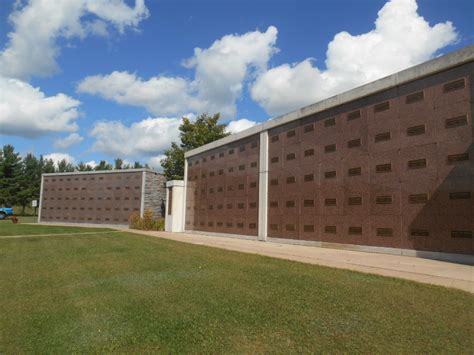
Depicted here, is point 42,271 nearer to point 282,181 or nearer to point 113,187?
point 282,181

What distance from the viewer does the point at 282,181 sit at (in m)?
15.7

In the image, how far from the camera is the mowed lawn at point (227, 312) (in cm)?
354

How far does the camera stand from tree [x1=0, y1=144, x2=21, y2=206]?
51.2 metres

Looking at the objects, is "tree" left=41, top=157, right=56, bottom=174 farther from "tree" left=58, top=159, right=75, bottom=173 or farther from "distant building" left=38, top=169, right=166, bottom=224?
"distant building" left=38, top=169, right=166, bottom=224

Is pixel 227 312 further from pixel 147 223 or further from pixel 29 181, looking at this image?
pixel 29 181

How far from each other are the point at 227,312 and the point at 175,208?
20008 mm

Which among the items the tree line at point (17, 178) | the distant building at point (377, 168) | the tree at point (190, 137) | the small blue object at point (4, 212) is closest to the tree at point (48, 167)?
the tree line at point (17, 178)

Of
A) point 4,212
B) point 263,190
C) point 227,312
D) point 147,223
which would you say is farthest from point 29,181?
point 227,312

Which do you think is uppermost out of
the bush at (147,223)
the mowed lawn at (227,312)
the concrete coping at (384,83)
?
the concrete coping at (384,83)

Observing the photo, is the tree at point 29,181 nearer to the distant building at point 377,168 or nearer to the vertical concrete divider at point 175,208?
the vertical concrete divider at point 175,208

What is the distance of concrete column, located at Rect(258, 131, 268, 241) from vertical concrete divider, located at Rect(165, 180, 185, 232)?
9.14m

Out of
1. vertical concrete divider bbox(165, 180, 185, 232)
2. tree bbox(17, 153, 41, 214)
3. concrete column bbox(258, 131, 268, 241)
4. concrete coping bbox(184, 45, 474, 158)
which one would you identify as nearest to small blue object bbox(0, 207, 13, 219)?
tree bbox(17, 153, 41, 214)

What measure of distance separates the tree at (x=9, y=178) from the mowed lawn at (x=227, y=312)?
5375cm

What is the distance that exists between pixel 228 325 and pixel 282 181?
11929mm
